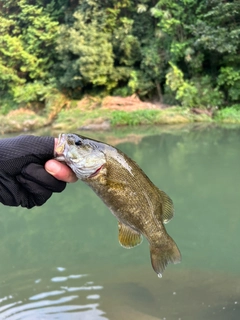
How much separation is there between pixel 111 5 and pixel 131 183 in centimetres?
1853

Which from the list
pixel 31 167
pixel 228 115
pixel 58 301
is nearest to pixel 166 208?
pixel 31 167

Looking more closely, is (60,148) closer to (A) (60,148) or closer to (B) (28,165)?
(A) (60,148)

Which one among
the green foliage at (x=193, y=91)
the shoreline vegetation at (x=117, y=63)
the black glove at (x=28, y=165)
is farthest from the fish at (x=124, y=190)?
the green foliage at (x=193, y=91)

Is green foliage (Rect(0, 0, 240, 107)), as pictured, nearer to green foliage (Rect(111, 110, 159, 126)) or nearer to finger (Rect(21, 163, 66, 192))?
green foliage (Rect(111, 110, 159, 126))

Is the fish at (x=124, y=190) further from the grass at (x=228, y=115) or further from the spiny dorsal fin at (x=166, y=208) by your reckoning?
the grass at (x=228, y=115)

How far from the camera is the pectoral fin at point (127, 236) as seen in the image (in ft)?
6.04

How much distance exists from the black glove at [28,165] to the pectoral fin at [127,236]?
0.37m

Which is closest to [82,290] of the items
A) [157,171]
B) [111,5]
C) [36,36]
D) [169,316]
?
[169,316]

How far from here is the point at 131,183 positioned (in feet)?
5.73

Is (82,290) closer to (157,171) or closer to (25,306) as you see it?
(25,306)

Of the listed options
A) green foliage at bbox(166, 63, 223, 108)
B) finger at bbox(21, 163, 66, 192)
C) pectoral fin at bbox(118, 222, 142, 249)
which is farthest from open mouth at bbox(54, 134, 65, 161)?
green foliage at bbox(166, 63, 223, 108)

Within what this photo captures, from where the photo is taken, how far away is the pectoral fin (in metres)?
1.84

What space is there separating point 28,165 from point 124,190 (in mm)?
500

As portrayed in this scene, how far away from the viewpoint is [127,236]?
6.06 feet
